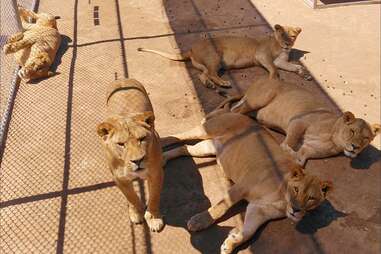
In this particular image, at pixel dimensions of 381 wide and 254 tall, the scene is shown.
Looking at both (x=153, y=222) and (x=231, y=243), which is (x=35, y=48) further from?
(x=231, y=243)

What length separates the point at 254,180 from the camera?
427 centimetres

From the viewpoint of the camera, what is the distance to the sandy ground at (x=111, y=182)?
4.23 metres

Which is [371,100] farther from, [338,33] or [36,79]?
[36,79]

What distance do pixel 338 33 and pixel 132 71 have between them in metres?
4.06

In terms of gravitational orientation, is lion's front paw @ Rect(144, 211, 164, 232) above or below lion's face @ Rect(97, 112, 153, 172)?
below

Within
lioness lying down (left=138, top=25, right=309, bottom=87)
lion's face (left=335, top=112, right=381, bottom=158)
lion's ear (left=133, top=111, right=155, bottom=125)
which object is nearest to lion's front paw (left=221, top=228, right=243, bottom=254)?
lion's ear (left=133, top=111, right=155, bottom=125)

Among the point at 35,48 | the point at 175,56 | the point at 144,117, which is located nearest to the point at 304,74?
the point at 175,56

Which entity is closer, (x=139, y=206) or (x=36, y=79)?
(x=139, y=206)

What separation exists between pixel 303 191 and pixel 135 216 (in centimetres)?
170

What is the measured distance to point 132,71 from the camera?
6867mm

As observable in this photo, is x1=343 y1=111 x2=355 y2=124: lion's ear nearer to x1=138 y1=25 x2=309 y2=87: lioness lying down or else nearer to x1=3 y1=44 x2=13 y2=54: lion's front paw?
x1=138 y1=25 x2=309 y2=87: lioness lying down

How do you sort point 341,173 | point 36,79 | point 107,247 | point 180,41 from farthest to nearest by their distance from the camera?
point 180,41, point 36,79, point 341,173, point 107,247

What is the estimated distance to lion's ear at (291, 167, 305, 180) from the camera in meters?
3.92

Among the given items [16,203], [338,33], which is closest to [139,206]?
[16,203]
